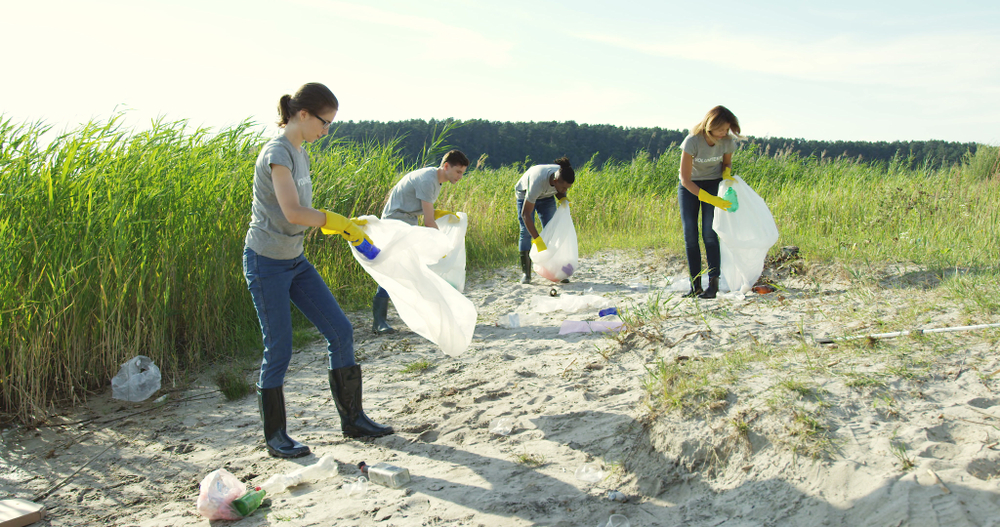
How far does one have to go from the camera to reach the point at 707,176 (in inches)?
187

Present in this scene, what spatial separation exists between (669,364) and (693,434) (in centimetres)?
64

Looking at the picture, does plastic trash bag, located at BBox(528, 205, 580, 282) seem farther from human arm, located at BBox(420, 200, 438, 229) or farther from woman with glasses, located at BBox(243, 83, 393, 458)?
woman with glasses, located at BBox(243, 83, 393, 458)

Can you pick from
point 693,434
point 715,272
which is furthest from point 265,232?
point 715,272

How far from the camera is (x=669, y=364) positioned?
312 cm

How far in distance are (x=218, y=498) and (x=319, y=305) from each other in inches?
34.0

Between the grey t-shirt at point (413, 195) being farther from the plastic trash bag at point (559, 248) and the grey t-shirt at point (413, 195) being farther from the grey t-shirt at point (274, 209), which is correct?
the grey t-shirt at point (274, 209)

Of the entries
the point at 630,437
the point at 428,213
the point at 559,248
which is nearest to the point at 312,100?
the point at 630,437

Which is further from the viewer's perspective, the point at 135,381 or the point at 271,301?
the point at 135,381

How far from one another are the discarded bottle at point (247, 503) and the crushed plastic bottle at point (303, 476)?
119mm

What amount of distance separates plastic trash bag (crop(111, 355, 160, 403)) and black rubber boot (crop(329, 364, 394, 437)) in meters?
1.67

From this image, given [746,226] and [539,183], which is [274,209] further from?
[539,183]

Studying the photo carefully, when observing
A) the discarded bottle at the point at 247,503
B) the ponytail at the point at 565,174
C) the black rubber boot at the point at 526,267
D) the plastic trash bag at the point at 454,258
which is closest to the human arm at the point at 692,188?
the ponytail at the point at 565,174

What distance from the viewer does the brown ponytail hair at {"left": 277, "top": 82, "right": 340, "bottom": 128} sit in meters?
2.50

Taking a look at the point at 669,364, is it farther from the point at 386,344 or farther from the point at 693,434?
the point at 386,344
